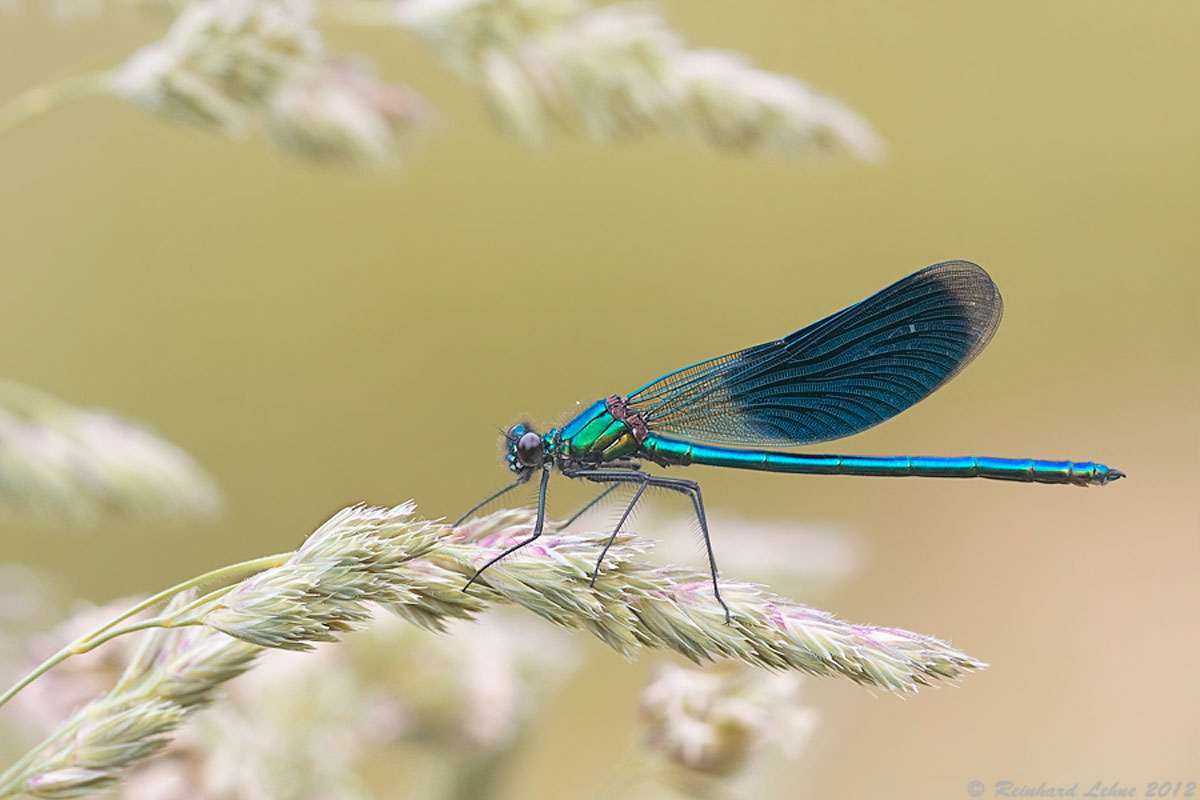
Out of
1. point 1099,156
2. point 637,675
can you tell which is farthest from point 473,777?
point 1099,156

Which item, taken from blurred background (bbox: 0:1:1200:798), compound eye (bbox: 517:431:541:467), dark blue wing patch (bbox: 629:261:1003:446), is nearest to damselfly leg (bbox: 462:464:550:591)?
compound eye (bbox: 517:431:541:467)

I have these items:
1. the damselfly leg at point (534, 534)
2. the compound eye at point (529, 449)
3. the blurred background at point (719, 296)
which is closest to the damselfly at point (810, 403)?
the compound eye at point (529, 449)

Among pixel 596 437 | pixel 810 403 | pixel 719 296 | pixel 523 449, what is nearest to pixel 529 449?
pixel 523 449

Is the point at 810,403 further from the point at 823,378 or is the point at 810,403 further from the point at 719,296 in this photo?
the point at 719,296

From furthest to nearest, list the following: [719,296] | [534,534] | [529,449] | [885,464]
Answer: [719,296] < [885,464] < [529,449] < [534,534]

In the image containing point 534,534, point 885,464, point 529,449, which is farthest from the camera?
point 885,464

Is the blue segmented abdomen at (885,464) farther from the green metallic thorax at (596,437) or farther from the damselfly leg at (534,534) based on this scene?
the damselfly leg at (534,534)

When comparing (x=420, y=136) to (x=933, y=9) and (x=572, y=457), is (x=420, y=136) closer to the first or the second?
(x=572, y=457)

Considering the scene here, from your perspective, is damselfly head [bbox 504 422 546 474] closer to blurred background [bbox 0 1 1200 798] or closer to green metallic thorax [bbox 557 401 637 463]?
green metallic thorax [bbox 557 401 637 463]
